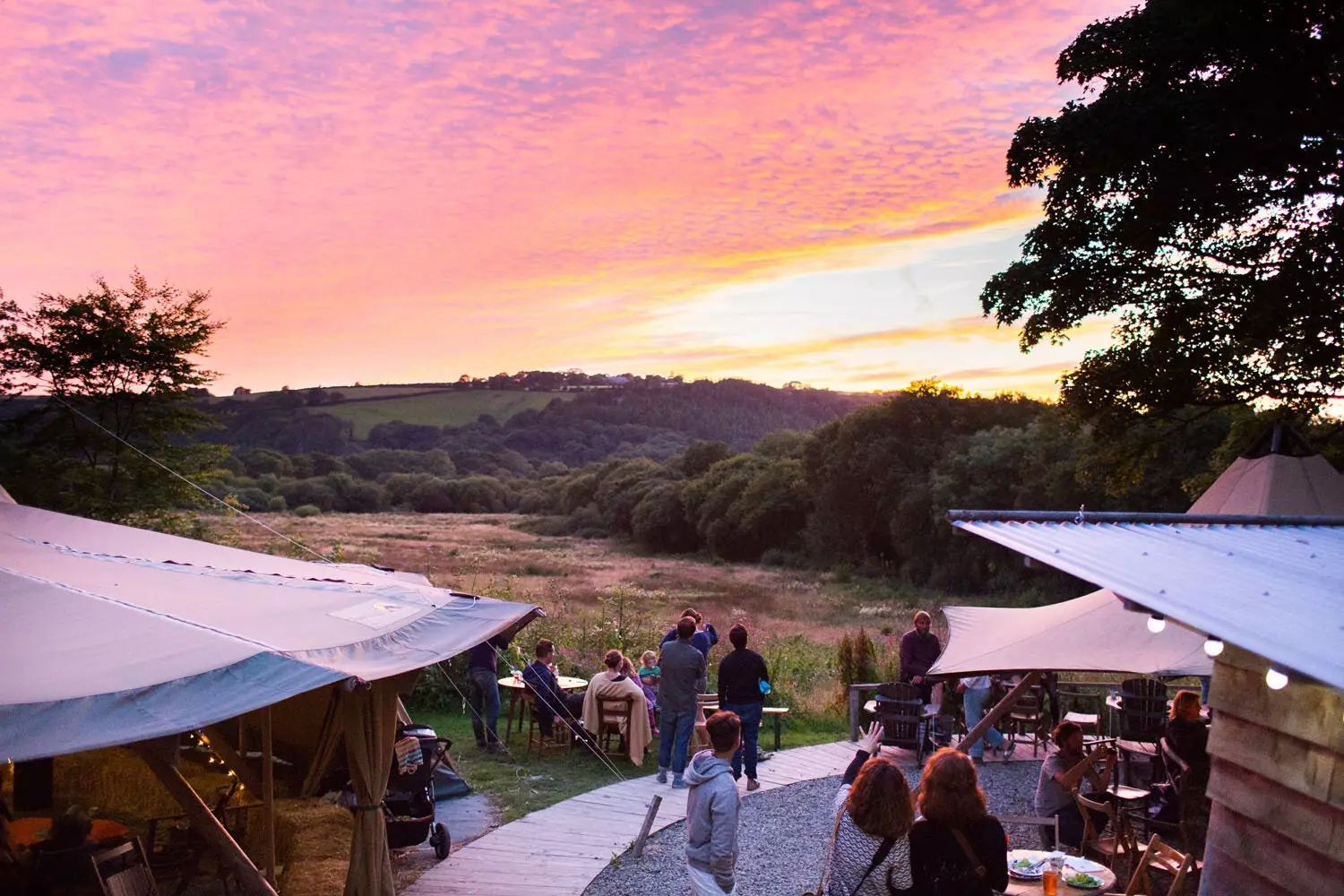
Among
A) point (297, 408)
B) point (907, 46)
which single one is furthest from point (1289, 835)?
point (297, 408)

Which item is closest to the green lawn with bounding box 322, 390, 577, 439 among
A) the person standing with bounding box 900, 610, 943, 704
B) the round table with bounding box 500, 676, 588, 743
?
the round table with bounding box 500, 676, 588, 743

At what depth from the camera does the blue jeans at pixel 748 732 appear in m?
10.2

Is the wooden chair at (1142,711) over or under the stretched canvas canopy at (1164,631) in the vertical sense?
under

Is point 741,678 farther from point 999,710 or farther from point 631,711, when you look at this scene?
point 999,710

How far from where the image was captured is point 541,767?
11.7 m

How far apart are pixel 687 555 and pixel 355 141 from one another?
1397 inches

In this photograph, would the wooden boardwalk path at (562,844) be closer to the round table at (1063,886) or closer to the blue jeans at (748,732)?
the blue jeans at (748,732)

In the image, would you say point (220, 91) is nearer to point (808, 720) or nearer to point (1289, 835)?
point (808, 720)

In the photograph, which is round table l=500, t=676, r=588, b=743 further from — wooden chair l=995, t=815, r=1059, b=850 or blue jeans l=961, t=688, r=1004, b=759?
wooden chair l=995, t=815, r=1059, b=850

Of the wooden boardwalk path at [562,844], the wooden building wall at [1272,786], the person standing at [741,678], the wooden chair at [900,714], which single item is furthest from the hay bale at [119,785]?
the wooden building wall at [1272,786]

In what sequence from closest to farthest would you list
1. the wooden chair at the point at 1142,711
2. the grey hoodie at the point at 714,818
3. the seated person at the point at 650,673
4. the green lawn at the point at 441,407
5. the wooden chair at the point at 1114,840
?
A: the grey hoodie at the point at 714,818 → the wooden chair at the point at 1114,840 → the wooden chair at the point at 1142,711 → the seated person at the point at 650,673 → the green lawn at the point at 441,407

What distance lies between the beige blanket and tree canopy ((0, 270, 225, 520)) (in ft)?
28.5

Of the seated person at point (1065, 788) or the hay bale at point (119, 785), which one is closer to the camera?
the seated person at point (1065, 788)

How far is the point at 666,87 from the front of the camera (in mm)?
15703
